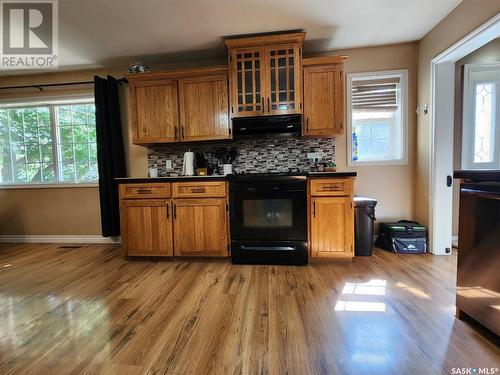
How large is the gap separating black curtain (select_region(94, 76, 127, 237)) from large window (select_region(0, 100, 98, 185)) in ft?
1.49

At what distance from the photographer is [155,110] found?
280 cm

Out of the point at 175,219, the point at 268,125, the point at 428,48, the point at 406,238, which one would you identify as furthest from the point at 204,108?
the point at 406,238

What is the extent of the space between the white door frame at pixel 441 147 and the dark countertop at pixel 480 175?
1.31 metres

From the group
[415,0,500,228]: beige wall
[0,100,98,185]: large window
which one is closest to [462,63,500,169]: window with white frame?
[415,0,500,228]: beige wall

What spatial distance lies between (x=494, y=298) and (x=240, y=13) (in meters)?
2.81

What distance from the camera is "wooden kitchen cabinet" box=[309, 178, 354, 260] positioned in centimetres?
229

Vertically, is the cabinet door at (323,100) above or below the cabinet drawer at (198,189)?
above

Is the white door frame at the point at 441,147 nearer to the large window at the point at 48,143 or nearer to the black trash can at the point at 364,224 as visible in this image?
the black trash can at the point at 364,224

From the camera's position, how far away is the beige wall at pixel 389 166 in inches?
111

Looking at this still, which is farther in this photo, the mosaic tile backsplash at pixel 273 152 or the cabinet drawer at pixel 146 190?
the mosaic tile backsplash at pixel 273 152

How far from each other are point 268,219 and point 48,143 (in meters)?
3.59

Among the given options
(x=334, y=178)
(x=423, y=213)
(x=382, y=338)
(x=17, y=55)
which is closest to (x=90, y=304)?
(x=382, y=338)

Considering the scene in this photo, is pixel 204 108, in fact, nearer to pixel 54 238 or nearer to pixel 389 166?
pixel 389 166

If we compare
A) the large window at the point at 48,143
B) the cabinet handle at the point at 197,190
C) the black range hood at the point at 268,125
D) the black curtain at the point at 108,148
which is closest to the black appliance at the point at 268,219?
the cabinet handle at the point at 197,190
